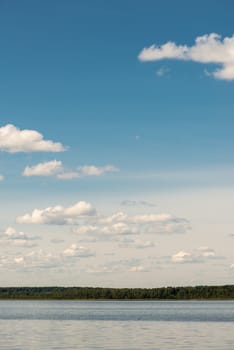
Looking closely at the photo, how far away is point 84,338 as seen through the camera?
57688mm

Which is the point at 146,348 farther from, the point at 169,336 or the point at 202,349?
the point at 169,336

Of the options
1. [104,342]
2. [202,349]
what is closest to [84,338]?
[104,342]

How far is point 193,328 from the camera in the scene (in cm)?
7025

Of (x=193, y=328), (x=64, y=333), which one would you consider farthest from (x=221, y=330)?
(x=64, y=333)

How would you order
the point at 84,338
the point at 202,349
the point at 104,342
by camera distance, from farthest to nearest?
1. the point at 84,338
2. the point at 104,342
3. the point at 202,349

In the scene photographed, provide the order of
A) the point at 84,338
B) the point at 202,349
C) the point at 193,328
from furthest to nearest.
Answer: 1. the point at 193,328
2. the point at 84,338
3. the point at 202,349

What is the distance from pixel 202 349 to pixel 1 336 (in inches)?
771

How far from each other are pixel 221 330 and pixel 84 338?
15.2 m

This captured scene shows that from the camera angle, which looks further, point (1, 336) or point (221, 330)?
point (221, 330)

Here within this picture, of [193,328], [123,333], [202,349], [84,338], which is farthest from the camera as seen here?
[193,328]

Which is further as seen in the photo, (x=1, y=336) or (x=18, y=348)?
(x=1, y=336)

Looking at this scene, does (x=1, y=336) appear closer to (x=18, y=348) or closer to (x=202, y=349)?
(x=18, y=348)

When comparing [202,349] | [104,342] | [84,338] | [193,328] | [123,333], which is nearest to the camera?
[202,349]

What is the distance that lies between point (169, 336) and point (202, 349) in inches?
460
